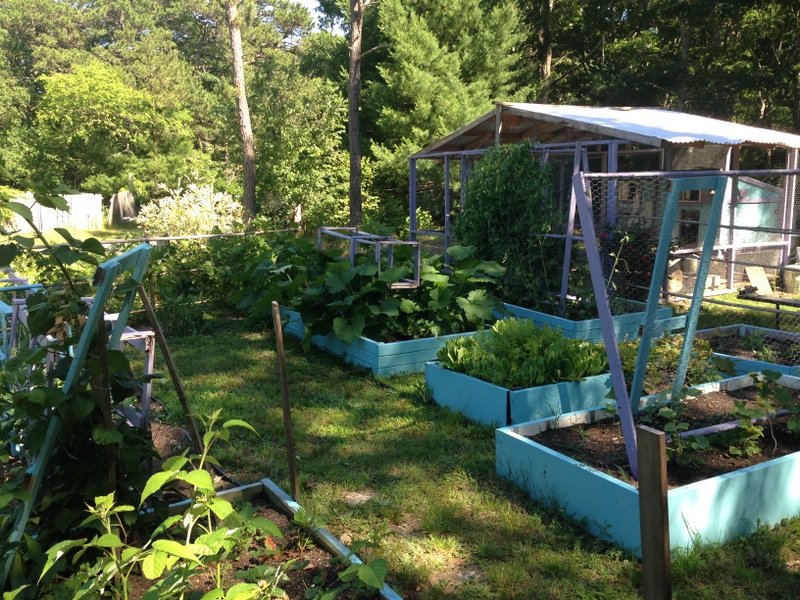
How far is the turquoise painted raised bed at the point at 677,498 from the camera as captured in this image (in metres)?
3.14

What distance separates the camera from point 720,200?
12.0ft

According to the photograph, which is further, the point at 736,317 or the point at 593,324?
the point at 736,317

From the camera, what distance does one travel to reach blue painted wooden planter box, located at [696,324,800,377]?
516cm

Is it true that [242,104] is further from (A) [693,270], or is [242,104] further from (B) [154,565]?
(B) [154,565]

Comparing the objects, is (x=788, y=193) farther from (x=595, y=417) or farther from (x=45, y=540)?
(x=45, y=540)

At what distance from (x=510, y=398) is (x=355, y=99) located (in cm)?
1350

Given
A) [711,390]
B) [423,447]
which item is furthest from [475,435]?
[711,390]

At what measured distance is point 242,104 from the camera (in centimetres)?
1777

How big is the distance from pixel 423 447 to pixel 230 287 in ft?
17.8

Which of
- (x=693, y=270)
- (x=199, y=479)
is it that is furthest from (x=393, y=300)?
(x=693, y=270)

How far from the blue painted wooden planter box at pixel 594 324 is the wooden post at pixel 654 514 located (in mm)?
5077

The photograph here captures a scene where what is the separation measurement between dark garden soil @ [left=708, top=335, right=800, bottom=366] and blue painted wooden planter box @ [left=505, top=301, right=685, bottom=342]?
1.98ft

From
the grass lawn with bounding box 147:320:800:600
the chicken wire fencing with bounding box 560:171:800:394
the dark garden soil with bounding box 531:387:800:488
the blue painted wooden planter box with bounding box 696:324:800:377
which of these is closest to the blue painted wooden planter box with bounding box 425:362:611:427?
the grass lawn with bounding box 147:320:800:600

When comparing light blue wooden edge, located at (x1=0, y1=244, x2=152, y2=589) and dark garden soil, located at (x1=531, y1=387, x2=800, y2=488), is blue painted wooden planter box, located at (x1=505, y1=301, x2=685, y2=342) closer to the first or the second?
dark garden soil, located at (x1=531, y1=387, x2=800, y2=488)
